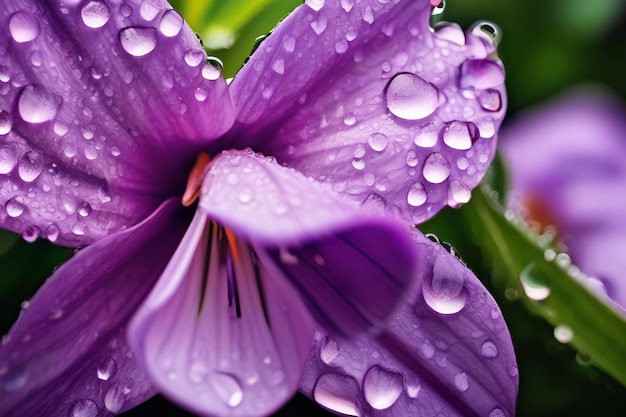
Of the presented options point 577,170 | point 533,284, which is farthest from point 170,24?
point 577,170

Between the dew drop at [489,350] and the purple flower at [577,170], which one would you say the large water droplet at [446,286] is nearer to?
the dew drop at [489,350]

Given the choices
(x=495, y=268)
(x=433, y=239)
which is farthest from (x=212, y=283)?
(x=495, y=268)

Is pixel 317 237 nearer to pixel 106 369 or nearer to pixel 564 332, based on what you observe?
pixel 106 369

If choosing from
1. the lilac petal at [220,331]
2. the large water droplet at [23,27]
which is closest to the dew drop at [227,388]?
the lilac petal at [220,331]

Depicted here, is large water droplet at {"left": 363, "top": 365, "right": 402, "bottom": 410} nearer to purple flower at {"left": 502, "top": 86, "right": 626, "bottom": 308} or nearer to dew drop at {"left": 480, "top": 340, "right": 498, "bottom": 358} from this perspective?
dew drop at {"left": 480, "top": 340, "right": 498, "bottom": 358}

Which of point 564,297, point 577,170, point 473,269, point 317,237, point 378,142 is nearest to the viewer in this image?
point 317,237

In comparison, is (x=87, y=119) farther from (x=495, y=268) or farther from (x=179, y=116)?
(x=495, y=268)

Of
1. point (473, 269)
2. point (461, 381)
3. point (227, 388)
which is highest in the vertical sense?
point (227, 388)
